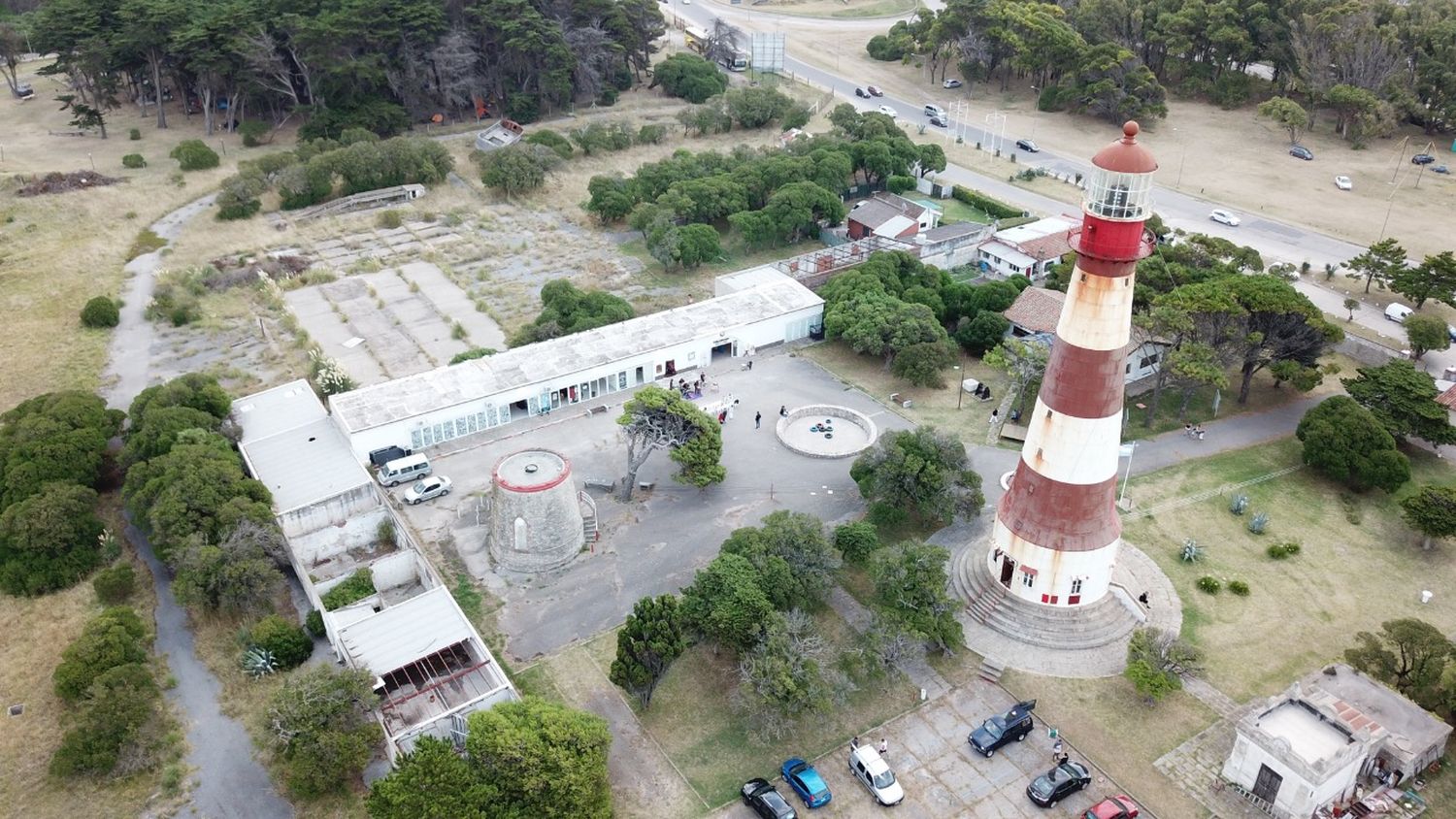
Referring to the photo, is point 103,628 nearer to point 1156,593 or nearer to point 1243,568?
point 1156,593

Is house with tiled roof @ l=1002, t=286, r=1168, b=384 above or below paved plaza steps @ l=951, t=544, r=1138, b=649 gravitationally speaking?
above

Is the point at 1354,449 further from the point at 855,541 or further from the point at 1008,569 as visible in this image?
the point at 855,541

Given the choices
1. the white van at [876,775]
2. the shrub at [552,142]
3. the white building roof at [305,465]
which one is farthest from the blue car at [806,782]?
the shrub at [552,142]

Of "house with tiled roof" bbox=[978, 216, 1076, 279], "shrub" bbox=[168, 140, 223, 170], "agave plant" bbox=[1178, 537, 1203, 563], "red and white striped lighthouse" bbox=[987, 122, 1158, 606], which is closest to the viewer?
"red and white striped lighthouse" bbox=[987, 122, 1158, 606]

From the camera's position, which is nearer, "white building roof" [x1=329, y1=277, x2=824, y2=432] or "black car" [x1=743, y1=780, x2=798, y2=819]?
"black car" [x1=743, y1=780, x2=798, y2=819]

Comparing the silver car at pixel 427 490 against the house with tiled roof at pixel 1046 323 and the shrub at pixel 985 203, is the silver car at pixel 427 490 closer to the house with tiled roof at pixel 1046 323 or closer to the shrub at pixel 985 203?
the house with tiled roof at pixel 1046 323

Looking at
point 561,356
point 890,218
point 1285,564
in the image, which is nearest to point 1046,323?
point 890,218

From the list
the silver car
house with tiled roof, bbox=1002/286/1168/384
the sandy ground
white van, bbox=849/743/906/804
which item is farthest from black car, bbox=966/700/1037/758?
the sandy ground

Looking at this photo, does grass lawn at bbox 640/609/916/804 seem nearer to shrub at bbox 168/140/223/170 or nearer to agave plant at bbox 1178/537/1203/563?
agave plant at bbox 1178/537/1203/563
